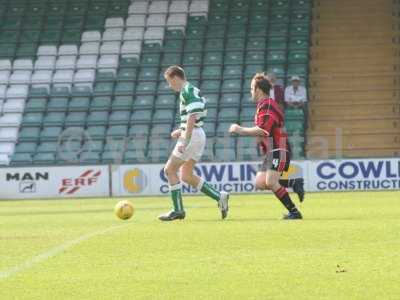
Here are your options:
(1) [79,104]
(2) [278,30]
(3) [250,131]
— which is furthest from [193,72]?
(3) [250,131]

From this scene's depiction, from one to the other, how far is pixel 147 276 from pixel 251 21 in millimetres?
25800

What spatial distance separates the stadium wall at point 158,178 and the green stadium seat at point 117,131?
10.7ft

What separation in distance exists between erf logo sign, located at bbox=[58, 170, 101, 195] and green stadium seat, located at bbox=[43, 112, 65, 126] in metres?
4.20

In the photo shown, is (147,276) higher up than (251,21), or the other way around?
(251,21)

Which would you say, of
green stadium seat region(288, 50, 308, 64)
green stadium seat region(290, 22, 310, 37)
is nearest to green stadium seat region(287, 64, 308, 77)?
green stadium seat region(288, 50, 308, 64)

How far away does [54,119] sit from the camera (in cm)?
3114

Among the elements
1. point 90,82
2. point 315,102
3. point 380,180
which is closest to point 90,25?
point 90,82

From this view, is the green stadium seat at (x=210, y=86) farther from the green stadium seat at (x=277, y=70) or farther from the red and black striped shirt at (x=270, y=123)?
the red and black striped shirt at (x=270, y=123)

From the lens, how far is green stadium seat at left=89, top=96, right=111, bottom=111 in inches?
1232

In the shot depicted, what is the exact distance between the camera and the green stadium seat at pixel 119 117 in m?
30.5

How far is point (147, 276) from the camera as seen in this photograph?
7984 mm

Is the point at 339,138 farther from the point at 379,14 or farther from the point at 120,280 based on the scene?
the point at 120,280

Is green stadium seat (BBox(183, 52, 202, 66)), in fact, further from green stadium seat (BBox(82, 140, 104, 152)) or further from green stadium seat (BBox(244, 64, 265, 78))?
green stadium seat (BBox(82, 140, 104, 152))

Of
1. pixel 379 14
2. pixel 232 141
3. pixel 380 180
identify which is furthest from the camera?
pixel 379 14
